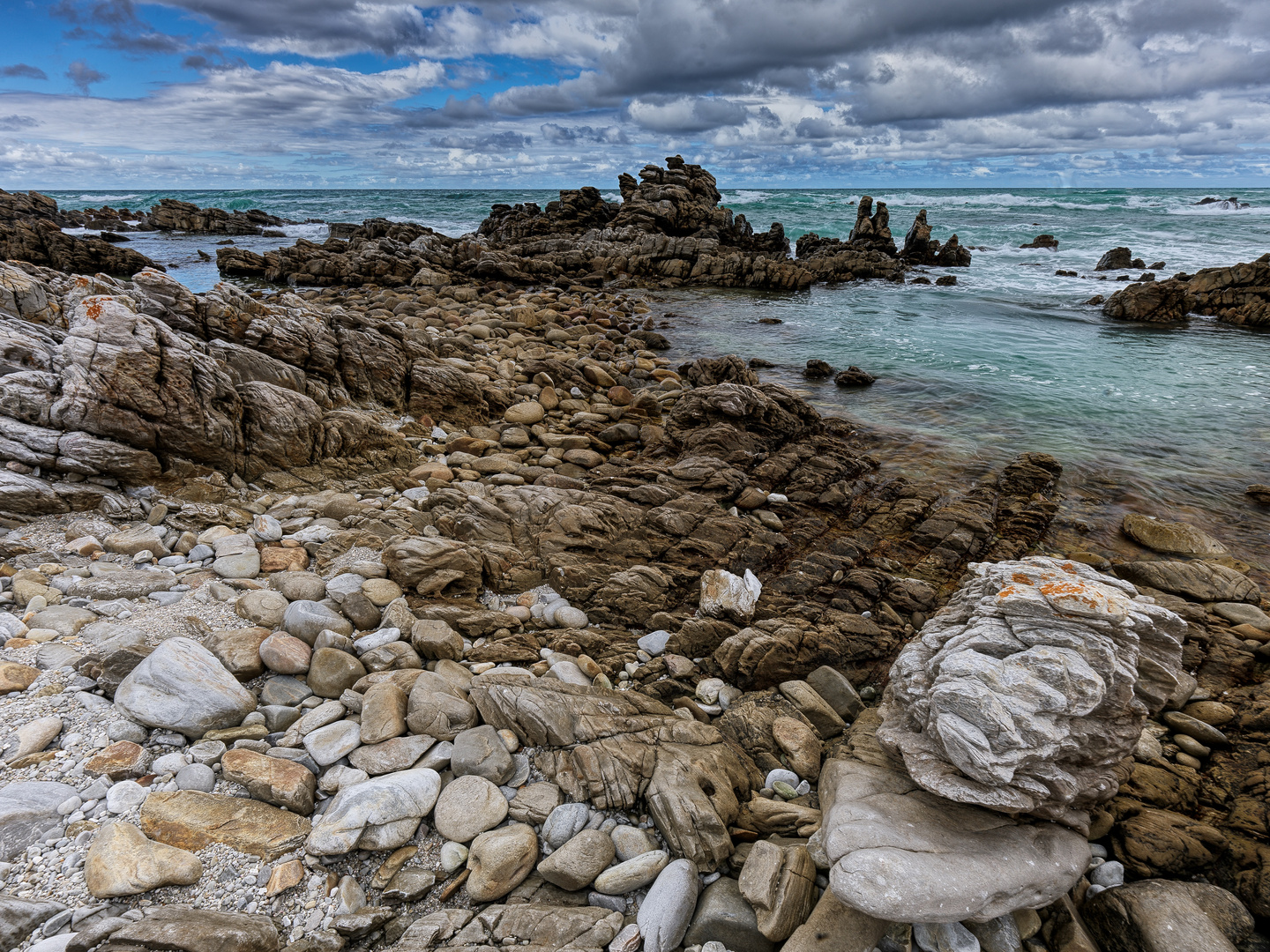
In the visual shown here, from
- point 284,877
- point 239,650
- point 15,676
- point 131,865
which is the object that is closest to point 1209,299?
point 239,650

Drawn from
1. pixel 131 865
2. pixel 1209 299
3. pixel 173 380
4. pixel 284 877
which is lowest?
pixel 284 877

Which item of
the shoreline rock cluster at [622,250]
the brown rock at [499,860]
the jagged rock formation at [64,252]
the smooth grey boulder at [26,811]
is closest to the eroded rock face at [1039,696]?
the brown rock at [499,860]

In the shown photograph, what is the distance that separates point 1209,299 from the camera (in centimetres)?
2458

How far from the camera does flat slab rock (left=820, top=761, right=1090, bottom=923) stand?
2.76m

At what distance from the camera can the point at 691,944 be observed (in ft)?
9.87

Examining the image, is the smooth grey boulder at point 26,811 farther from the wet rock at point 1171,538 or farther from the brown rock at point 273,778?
the wet rock at point 1171,538

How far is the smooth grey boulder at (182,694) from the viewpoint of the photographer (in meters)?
3.64

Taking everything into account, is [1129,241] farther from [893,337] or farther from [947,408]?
[947,408]

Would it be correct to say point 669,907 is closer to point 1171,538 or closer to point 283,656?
point 283,656

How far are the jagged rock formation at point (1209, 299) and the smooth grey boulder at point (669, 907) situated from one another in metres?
29.8

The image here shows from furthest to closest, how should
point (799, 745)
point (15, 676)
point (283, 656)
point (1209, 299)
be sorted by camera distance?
point (1209, 299), point (283, 656), point (799, 745), point (15, 676)

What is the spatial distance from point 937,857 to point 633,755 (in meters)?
1.84

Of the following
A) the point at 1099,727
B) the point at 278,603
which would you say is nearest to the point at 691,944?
the point at 1099,727

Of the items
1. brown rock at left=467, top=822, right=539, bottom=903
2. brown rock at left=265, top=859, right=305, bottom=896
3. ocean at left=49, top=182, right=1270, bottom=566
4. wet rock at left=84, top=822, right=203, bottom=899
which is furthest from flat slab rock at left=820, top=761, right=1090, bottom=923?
ocean at left=49, top=182, right=1270, bottom=566
